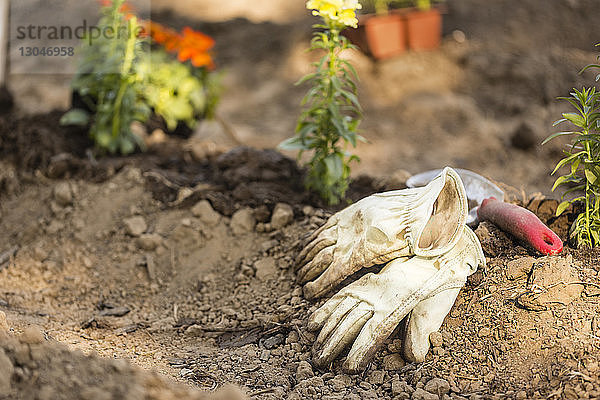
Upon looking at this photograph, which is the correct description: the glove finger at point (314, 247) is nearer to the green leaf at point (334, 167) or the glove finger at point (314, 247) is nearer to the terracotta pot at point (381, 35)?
the green leaf at point (334, 167)

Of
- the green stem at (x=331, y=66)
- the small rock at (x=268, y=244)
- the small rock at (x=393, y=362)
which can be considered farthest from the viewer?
the small rock at (x=268, y=244)

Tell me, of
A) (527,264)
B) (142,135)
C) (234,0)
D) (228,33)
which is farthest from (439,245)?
(234,0)

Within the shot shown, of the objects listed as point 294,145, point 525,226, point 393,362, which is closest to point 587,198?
point 525,226

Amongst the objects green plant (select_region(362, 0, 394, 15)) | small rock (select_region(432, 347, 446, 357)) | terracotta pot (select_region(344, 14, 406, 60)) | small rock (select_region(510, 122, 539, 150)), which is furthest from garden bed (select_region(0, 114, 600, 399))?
green plant (select_region(362, 0, 394, 15))

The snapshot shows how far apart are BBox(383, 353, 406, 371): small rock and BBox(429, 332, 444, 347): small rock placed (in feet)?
0.50

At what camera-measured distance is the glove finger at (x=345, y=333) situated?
2.60 m

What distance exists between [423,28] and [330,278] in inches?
185

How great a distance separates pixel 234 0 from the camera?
26.9 feet

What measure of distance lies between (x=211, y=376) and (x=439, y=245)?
3.82ft

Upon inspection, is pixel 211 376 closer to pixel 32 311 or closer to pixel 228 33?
pixel 32 311

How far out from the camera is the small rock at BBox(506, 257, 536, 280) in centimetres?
276

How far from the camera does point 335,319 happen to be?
2.67 m

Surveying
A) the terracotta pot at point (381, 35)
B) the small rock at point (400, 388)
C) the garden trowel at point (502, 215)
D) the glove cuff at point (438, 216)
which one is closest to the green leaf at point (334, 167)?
the garden trowel at point (502, 215)

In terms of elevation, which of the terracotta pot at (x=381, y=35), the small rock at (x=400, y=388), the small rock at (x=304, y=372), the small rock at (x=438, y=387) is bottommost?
the small rock at (x=304, y=372)
